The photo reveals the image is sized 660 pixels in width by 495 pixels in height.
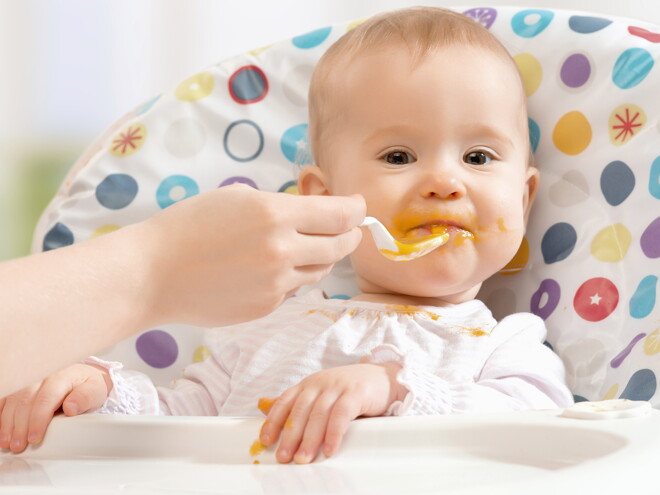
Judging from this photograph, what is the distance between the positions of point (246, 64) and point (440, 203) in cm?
43

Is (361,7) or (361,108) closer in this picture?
(361,108)

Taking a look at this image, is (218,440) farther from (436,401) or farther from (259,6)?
(259,6)

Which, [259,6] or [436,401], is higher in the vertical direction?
[259,6]

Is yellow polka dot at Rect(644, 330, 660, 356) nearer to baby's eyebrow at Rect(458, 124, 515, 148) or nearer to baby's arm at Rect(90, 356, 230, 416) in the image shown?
baby's eyebrow at Rect(458, 124, 515, 148)

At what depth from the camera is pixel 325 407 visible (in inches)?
26.0

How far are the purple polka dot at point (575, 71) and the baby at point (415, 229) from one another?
7 centimetres

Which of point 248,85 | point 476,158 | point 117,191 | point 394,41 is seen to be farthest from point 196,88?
point 476,158

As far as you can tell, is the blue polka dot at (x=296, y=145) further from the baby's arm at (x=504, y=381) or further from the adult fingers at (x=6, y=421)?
the adult fingers at (x=6, y=421)

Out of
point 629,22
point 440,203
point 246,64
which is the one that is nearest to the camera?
point 440,203

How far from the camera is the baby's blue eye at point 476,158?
0.94 m

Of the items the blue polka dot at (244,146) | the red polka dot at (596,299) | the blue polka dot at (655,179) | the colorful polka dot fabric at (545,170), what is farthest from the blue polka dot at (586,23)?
the blue polka dot at (244,146)

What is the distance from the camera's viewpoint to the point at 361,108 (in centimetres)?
96

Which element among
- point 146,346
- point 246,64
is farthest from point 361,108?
point 146,346

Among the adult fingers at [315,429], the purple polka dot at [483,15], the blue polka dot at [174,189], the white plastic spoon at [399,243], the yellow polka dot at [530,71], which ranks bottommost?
the adult fingers at [315,429]
